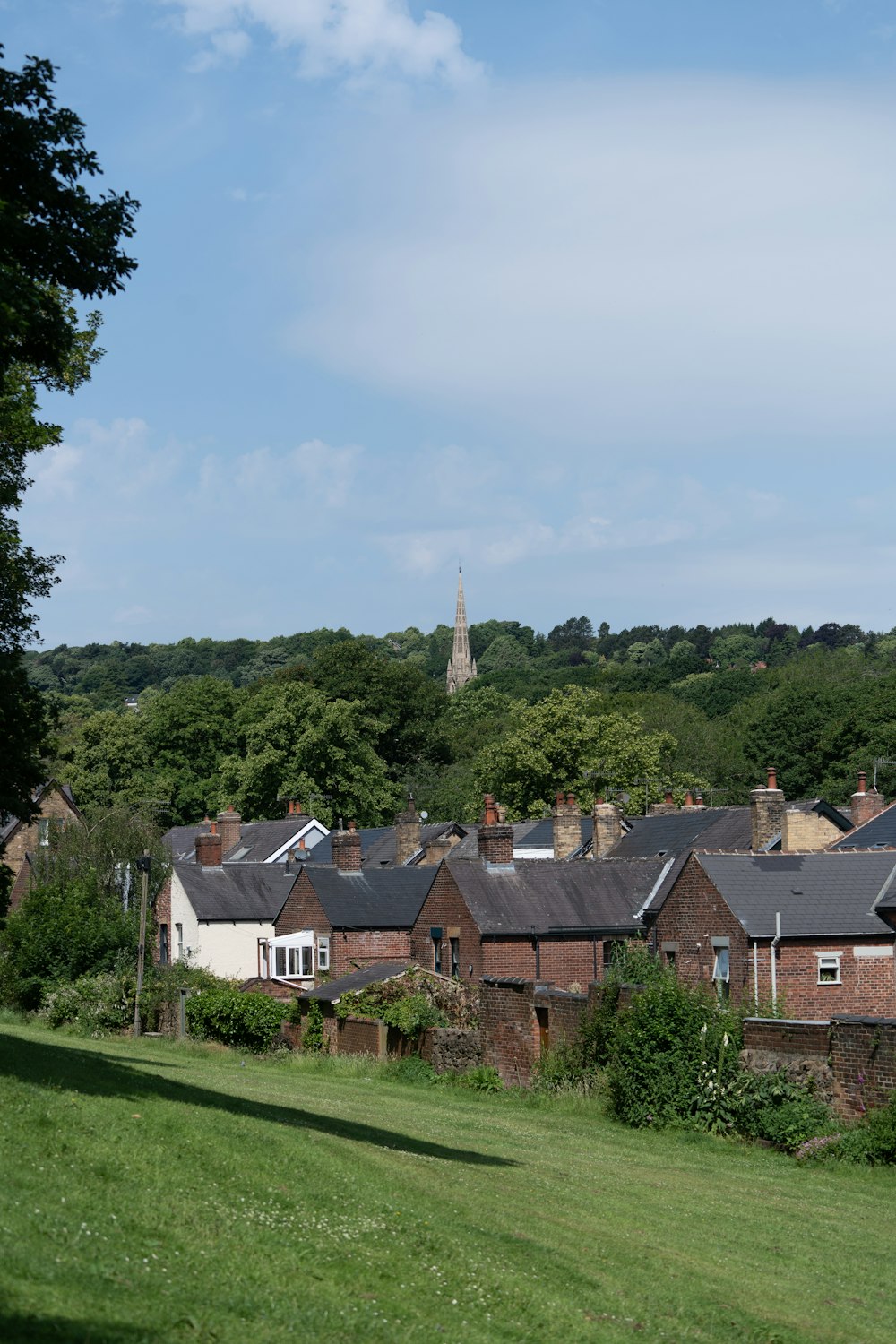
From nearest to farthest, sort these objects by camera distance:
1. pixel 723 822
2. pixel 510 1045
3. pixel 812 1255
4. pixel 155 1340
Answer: pixel 155 1340 → pixel 812 1255 → pixel 510 1045 → pixel 723 822

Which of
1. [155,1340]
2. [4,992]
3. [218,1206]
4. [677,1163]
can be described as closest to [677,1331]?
[218,1206]

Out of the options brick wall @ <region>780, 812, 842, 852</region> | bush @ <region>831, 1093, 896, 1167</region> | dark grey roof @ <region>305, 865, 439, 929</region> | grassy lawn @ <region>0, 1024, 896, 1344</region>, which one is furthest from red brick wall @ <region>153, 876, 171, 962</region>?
bush @ <region>831, 1093, 896, 1167</region>

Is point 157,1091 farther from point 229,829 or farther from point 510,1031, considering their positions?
point 229,829

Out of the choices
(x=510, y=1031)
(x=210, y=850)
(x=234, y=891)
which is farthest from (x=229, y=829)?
(x=510, y=1031)

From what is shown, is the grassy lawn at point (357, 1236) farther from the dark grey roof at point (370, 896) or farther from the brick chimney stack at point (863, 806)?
the brick chimney stack at point (863, 806)

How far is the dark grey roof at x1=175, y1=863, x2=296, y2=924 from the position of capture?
58.9 meters

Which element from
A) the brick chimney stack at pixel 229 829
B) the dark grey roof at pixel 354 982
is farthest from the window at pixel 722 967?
the brick chimney stack at pixel 229 829

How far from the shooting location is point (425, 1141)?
23.6 meters

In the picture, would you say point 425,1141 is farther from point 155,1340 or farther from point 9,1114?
point 155,1340

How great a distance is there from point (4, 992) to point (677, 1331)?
4383cm

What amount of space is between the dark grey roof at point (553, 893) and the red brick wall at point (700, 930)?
18.9ft

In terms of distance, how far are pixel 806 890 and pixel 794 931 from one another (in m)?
1.57

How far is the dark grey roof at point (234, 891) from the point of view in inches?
2319

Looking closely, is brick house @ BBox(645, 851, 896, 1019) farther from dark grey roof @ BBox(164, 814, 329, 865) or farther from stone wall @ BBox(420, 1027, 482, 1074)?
dark grey roof @ BBox(164, 814, 329, 865)
